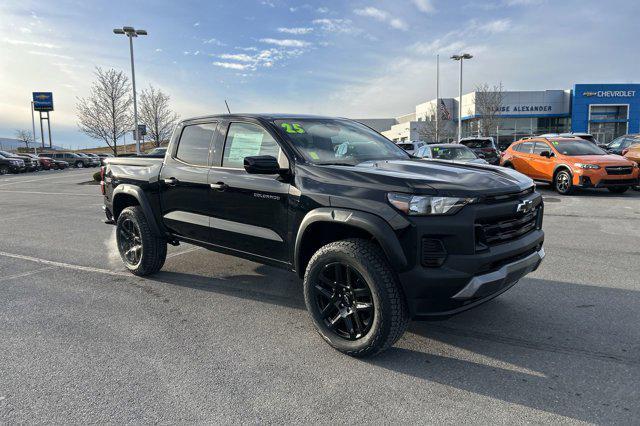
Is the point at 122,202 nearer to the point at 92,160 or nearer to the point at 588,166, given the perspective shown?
the point at 588,166

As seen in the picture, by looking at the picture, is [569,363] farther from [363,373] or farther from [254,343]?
[254,343]

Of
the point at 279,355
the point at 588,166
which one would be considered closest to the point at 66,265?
the point at 279,355

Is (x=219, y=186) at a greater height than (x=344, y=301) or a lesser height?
greater

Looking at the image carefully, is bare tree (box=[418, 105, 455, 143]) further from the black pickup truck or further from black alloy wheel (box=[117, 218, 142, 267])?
the black pickup truck

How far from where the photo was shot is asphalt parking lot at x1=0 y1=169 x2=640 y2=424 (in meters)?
2.68

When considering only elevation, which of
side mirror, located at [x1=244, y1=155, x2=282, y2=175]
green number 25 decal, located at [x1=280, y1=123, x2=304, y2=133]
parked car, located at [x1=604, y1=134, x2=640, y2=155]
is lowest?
side mirror, located at [x1=244, y1=155, x2=282, y2=175]

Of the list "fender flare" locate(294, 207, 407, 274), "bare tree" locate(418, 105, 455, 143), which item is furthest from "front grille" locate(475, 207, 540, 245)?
"bare tree" locate(418, 105, 455, 143)

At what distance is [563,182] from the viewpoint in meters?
12.6

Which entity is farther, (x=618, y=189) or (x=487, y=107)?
(x=487, y=107)

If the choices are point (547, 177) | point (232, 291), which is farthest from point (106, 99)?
point (232, 291)

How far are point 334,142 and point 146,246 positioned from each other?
254 cm

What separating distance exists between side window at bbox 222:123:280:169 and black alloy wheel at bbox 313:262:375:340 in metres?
1.16

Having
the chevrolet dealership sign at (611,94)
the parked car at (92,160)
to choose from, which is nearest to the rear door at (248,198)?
the parked car at (92,160)

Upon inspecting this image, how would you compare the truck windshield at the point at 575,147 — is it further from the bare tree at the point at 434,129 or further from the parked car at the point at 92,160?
the parked car at the point at 92,160
